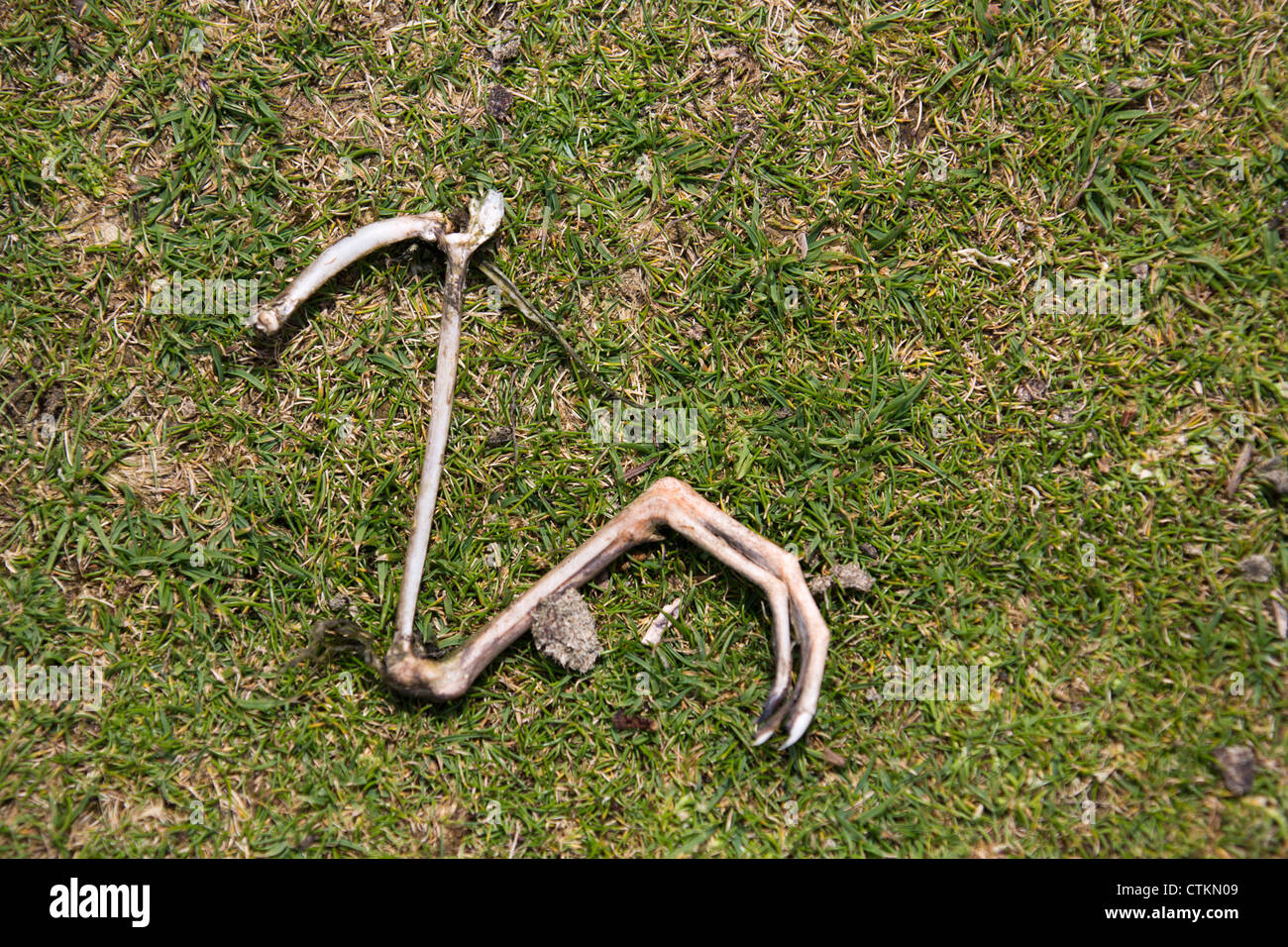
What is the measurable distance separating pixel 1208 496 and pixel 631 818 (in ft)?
8.51

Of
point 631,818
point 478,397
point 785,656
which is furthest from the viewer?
point 478,397

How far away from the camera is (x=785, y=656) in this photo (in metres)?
2.65

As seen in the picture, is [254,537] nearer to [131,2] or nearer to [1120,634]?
[131,2]

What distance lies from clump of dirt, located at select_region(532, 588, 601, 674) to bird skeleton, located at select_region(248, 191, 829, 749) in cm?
4

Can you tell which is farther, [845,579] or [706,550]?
[845,579]

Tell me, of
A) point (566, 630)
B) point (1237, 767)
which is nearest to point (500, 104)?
point (566, 630)

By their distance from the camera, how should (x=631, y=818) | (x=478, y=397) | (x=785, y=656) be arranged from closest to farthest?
1. (x=785, y=656)
2. (x=631, y=818)
3. (x=478, y=397)

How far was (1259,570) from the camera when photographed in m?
2.83

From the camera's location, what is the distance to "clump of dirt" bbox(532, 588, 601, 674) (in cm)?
272

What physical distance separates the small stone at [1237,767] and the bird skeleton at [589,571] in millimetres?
1624

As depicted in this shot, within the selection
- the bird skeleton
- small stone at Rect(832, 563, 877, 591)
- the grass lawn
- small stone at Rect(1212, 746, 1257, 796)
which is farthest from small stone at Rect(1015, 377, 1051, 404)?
small stone at Rect(1212, 746, 1257, 796)

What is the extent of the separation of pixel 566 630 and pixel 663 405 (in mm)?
975

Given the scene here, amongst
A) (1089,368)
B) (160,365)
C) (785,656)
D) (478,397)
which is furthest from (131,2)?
(1089,368)

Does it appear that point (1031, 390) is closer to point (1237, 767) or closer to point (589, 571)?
point (1237, 767)
